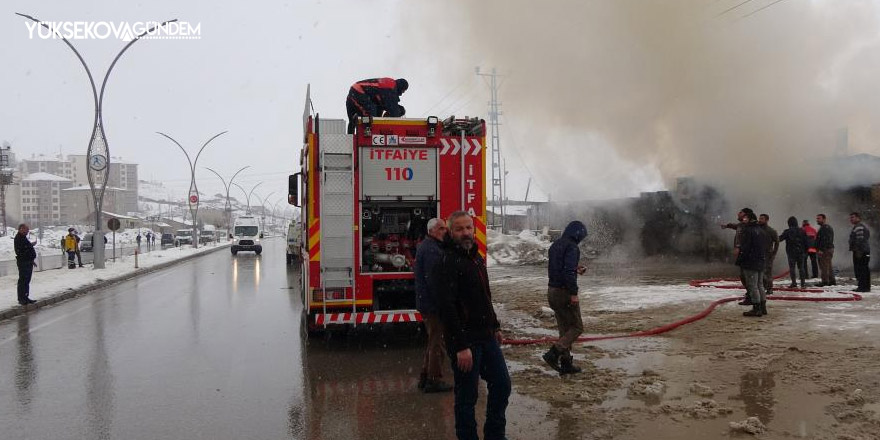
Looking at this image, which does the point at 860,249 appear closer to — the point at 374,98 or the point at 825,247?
the point at 825,247

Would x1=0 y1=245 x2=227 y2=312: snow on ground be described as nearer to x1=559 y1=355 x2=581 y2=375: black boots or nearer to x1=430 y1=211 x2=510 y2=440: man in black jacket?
x1=559 y1=355 x2=581 y2=375: black boots

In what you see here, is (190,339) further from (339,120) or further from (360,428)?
(360,428)

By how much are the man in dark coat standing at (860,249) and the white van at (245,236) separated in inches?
1122

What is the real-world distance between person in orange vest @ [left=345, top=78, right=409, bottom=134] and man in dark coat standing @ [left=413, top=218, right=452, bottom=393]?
3517 mm

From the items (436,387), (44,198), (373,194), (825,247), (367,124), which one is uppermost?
(44,198)

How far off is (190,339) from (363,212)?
10.1 feet

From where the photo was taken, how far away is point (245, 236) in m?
33.8

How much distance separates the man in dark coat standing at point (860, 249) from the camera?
10.2 metres

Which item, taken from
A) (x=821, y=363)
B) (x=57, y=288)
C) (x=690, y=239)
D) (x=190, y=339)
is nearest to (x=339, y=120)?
(x=190, y=339)

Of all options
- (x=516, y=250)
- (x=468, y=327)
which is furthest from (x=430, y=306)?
(x=516, y=250)

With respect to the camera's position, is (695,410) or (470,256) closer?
(470,256)

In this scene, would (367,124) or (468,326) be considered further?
(367,124)

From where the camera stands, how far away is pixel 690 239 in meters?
19.6

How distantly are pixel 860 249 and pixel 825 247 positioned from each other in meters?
0.91
